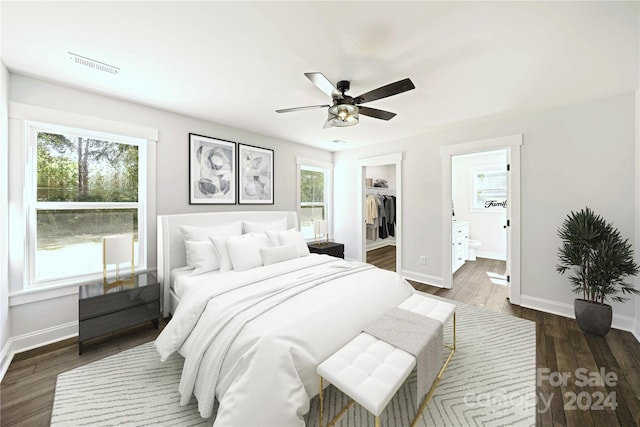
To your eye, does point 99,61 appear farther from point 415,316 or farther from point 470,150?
point 470,150

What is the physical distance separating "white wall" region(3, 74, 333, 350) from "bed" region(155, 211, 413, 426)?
0.50 metres

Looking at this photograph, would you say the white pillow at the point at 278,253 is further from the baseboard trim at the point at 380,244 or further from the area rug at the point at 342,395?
the baseboard trim at the point at 380,244

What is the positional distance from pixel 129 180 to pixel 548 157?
5.04m

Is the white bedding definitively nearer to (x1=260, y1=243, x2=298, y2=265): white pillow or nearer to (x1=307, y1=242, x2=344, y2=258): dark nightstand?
(x1=260, y1=243, x2=298, y2=265): white pillow

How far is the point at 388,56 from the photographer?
1.88 m

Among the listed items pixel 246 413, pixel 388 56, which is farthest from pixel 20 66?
pixel 246 413

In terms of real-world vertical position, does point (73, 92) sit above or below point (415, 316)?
above

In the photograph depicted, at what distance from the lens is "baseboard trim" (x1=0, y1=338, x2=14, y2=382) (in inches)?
74.0

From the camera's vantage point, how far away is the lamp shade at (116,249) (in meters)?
2.33

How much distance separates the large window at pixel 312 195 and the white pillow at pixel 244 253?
1.97 m

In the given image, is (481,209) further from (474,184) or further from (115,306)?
(115,306)

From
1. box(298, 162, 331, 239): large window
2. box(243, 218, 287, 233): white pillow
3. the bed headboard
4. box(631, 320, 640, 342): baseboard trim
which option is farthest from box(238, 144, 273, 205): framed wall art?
box(631, 320, 640, 342): baseboard trim

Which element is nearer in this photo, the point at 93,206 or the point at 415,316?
the point at 415,316

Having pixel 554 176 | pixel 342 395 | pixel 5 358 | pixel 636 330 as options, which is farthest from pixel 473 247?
pixel 5 358
